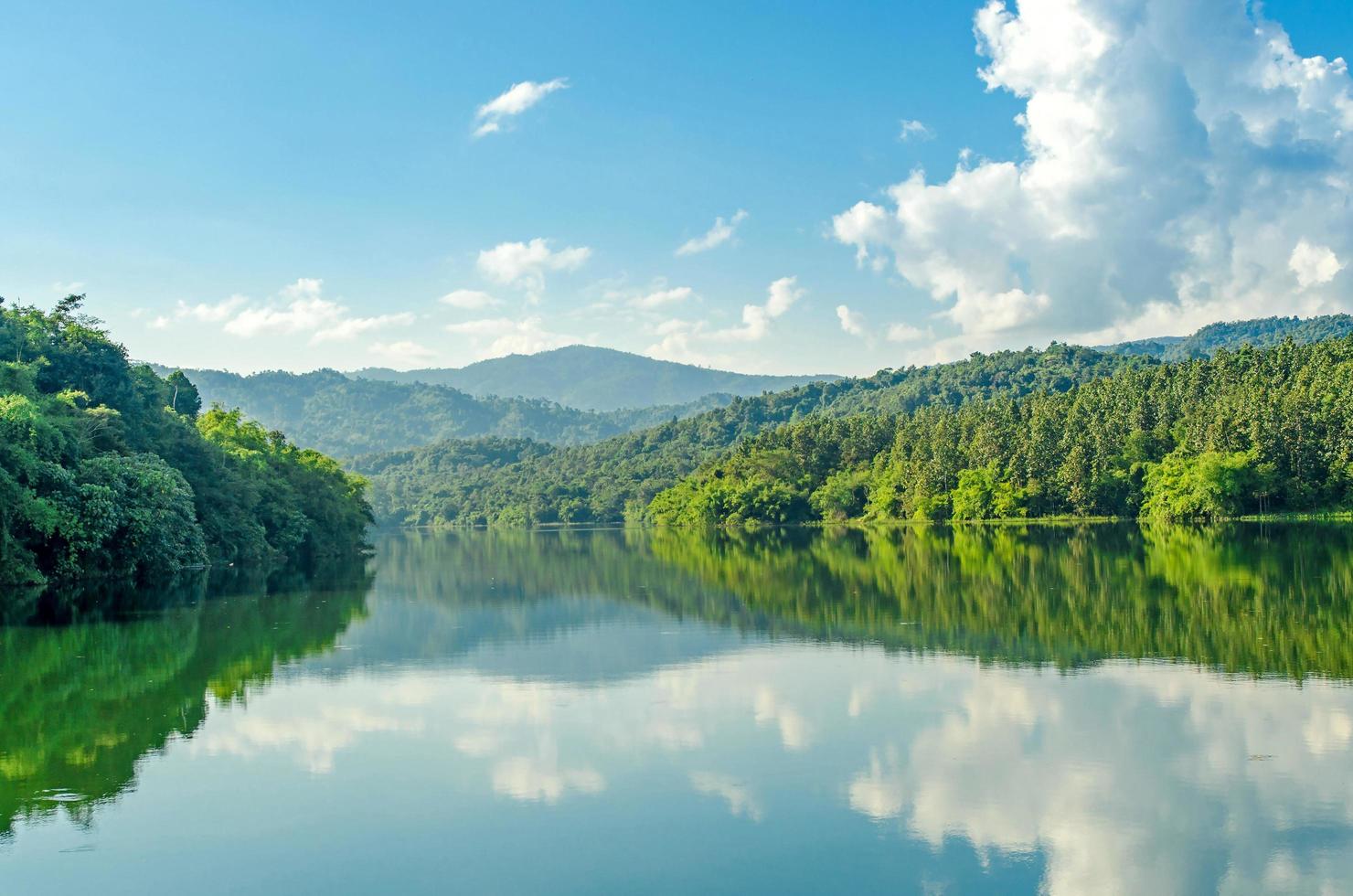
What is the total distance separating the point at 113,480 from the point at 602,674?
27.8 metres

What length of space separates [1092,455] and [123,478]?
261 feet

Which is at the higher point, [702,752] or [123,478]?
[123,478]

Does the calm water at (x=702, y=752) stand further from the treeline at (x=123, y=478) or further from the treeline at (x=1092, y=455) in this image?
the treeline at (x=1092, y=455)

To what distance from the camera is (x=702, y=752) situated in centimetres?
1448

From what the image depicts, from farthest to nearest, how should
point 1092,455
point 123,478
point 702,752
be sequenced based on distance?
point 1092,455 → point 123,478 → point 702,752

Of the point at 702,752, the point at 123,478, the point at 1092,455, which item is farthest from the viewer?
the point at 1092,455

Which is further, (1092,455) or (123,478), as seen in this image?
(1092,455)

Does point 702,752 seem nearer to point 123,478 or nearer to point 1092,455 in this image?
point 123,478

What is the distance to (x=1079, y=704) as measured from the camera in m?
16.4

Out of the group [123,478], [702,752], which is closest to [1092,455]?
[123,478]

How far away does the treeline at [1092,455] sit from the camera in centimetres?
8344

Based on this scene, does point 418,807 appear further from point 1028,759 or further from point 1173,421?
point 1173,421

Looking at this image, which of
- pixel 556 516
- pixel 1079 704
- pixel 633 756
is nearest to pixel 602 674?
pixel 633 756

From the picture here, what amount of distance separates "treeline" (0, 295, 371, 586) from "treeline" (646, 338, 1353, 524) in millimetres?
58697
